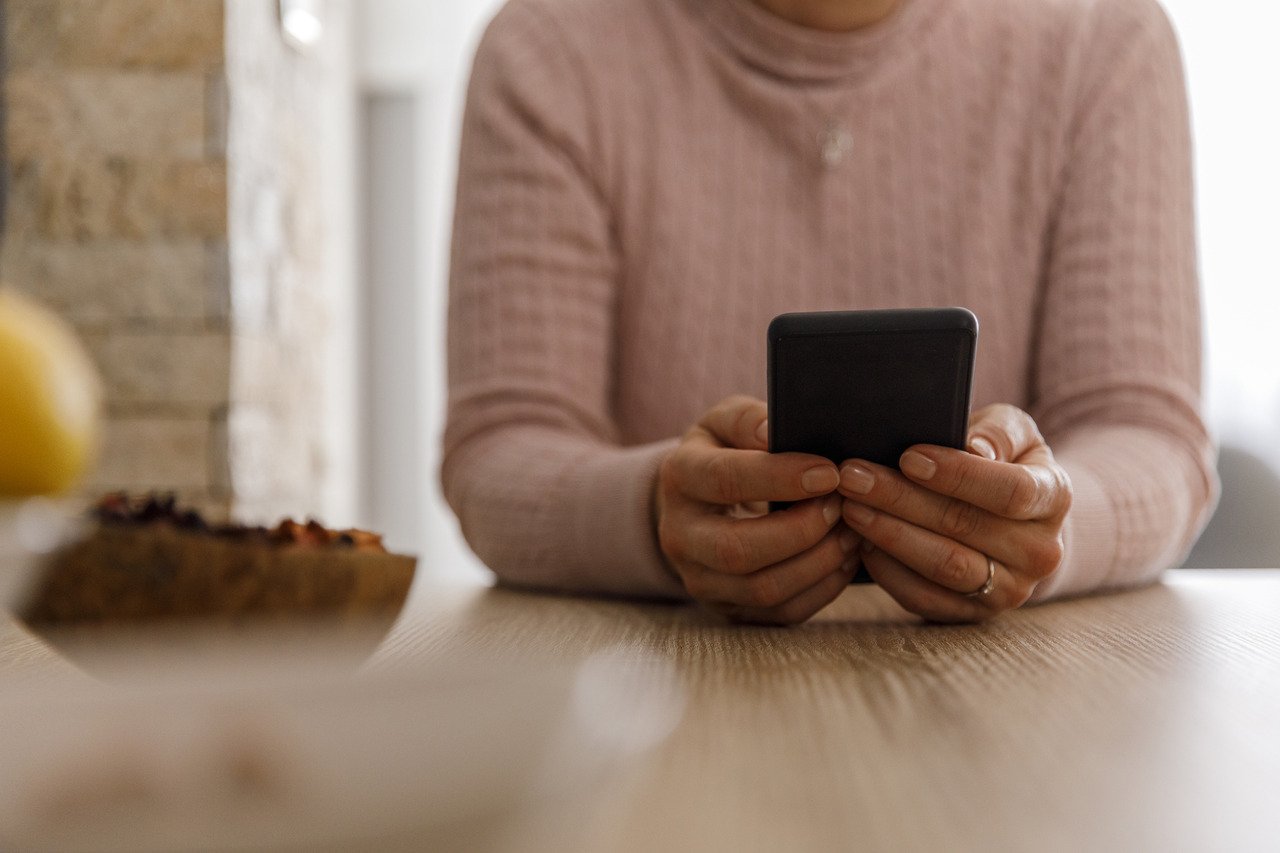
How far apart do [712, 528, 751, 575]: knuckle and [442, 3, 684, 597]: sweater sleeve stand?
16cm

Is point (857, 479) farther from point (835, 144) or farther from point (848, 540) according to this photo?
point (835, 144)

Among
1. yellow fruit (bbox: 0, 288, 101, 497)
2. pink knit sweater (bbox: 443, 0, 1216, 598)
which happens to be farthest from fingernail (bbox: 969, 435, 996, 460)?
yellow fruit (bbox: 0, 288, 101, 497)

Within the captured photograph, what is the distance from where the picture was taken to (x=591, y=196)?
0.94 meters

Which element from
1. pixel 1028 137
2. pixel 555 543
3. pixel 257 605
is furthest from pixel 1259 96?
pixel 257 605

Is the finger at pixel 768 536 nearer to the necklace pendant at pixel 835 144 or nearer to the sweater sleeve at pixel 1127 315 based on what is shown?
the sweater sleeve at pixel 1127 315

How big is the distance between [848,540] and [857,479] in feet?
0.14

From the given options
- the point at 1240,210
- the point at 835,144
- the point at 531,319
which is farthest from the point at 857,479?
the point at 1240,210

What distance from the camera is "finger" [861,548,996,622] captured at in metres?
0.52

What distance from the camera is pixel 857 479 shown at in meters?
0.50

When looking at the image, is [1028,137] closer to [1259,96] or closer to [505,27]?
[505,27]

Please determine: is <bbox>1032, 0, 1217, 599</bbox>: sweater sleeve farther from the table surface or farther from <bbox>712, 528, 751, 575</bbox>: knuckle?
<bbox>712, 528, 751, 575</bbox>: knuckle

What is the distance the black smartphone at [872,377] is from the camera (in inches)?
17.8

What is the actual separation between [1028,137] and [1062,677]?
0.68 metres

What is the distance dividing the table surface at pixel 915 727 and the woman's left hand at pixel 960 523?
0.02m
